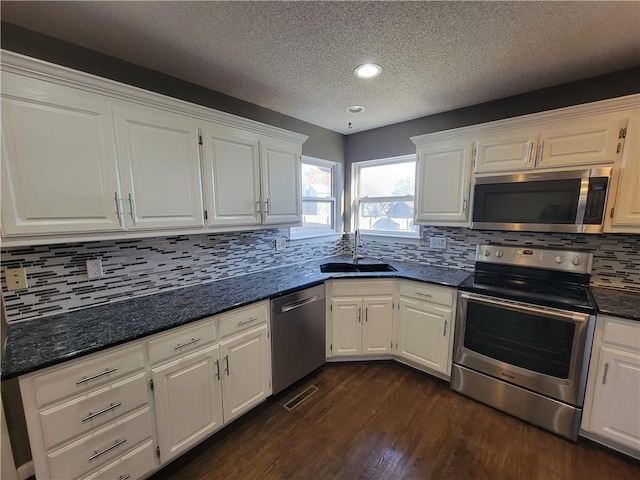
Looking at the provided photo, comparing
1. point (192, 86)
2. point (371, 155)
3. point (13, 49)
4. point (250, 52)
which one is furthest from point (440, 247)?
point (13, 49)

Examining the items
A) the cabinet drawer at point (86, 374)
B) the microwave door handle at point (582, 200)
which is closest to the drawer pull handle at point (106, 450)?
the cabinet drawer at point (86, 374)

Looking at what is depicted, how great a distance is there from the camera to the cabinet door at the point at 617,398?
154 centimetres

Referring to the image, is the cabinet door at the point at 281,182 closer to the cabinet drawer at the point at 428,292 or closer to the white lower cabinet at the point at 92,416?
the cabinet drawer at the point at 428,292

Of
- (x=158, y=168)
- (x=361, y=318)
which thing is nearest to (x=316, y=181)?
(x=361, y=318)

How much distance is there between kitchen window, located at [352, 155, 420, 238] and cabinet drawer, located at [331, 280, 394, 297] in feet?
2.56

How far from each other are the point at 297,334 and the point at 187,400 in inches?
34.4

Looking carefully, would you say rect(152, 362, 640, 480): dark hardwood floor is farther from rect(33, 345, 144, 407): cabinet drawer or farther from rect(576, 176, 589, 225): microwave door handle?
rect(576, 176, 589, 225): microwave door handle

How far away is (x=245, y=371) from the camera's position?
1836 millimetres

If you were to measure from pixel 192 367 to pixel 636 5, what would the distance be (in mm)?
2890

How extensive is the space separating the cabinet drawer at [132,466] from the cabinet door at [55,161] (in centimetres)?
118

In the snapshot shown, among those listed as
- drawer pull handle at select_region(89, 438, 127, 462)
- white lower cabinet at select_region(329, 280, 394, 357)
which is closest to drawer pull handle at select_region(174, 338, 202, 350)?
drawer pull handle at select_region(89, 438, 127, 462)

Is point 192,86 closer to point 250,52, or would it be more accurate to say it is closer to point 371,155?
point 250,52

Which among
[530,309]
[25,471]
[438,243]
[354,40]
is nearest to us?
[25,471]

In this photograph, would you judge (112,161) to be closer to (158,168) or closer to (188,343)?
(158,168)
